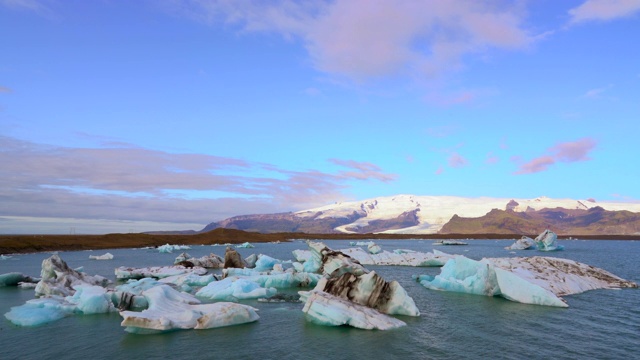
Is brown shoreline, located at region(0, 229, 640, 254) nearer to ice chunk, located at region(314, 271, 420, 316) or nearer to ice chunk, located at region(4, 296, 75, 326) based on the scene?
ice chunk, located at region(4, 296, 75, 326)

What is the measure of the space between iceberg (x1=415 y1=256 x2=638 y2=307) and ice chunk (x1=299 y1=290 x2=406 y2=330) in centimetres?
831

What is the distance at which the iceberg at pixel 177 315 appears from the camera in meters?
14.1

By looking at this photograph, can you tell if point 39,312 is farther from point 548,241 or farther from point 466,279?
point 548,241

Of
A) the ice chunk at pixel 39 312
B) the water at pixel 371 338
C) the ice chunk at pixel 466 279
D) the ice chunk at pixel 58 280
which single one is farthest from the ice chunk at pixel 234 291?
the ice chunk at pixel 466 279

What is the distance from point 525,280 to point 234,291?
1478cm

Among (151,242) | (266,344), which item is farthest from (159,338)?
(151,242)

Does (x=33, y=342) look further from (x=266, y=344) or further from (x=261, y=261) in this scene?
(x=261, y=261)

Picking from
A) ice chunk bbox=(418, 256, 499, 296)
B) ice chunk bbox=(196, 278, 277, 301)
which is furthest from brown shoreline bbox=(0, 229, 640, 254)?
ice chunk bbox=(418, 256, 499, 296)

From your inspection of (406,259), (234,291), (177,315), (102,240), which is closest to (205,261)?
(234,291)

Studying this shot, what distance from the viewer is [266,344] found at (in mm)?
13117

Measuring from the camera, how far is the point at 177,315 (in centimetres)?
1516

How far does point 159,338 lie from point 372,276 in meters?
8.26

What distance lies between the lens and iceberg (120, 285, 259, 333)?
46.2 ft

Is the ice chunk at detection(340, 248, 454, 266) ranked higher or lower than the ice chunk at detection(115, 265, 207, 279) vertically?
higher
